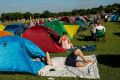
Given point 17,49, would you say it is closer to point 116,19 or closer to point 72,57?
point 72,57

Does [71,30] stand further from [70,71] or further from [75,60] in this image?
[70,71]

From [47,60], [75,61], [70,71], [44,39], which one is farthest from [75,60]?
[44,39]

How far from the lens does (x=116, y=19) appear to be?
5491 cm

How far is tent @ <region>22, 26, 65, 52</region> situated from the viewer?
47.9 feet

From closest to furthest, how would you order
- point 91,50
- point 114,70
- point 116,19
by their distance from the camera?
1. point 114,70
2. point 91,50
3. point 116,19

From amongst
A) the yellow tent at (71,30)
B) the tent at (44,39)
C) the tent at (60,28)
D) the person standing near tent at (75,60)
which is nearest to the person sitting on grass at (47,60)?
the person standing near tent at (75,60)

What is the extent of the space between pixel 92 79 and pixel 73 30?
531 inches

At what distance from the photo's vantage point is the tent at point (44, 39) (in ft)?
47.9

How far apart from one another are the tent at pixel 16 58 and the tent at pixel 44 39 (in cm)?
Result: 376

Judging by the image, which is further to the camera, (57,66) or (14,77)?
(57,66)

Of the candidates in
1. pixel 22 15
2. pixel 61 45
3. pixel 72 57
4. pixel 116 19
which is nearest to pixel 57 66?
pixel 72 57

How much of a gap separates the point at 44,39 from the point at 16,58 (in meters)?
4.92

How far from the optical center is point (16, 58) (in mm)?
10180

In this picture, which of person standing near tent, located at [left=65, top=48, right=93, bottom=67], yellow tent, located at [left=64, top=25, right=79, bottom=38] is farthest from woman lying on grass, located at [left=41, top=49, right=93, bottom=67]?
yellow tent, located at [left=64, top=25, right=79, bottom=38]
